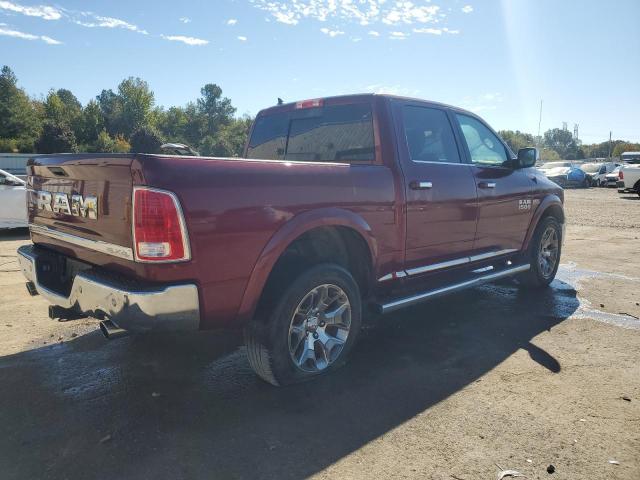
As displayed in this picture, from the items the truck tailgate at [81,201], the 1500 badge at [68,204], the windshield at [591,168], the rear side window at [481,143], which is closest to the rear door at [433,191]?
the rear side window at [481,143]

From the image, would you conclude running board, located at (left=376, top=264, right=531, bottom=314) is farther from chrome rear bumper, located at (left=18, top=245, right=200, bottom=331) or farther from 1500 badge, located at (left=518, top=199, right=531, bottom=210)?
chrome rear bumper, located at (left=18, top=245, right=200, bottom=331)

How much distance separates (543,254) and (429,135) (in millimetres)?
2592

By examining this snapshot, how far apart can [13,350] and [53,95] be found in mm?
89558

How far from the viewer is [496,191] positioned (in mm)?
4902

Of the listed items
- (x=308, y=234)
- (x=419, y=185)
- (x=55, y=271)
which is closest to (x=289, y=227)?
(x=308, y=234)

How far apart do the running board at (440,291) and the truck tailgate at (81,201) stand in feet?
6.38

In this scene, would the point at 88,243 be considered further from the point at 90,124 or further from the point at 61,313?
the point at 90,124

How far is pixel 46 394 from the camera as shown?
3.22m

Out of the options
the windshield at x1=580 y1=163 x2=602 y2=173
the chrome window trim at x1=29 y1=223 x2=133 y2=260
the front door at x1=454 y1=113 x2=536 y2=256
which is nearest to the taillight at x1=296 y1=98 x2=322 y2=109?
the front door at x1=454 y1=113 x2=536 y2=256

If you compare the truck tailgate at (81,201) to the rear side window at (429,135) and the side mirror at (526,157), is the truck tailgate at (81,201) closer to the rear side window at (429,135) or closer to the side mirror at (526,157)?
the rear side window at (429,135)

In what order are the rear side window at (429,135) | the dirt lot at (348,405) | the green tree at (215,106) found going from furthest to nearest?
the green tree at (215,106), the rear side window at (429,135), the dirt lot at (348,405)

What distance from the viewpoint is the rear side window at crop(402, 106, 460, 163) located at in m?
4.15

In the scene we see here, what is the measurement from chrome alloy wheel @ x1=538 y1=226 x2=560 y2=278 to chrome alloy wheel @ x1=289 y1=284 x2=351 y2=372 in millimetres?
3400

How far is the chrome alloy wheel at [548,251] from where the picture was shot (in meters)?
5.92
